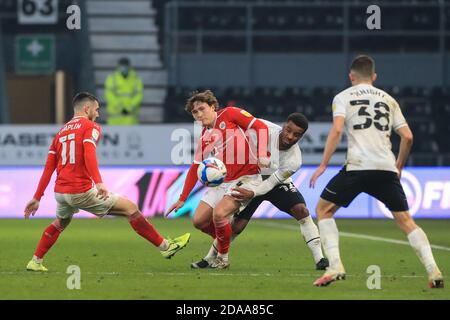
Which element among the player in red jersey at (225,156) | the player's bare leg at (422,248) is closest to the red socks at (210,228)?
the player in red jersey at (225,156)

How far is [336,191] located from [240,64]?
1515 cm

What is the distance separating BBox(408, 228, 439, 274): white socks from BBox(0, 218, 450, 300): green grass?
194 millimetres

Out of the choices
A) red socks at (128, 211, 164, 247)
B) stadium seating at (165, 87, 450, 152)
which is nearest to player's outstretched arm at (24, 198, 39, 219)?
red socks at (128, 211, 164, 247)

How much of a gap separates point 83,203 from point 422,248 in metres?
3.23

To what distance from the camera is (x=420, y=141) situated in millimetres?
22766

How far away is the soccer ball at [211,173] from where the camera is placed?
11383 mm

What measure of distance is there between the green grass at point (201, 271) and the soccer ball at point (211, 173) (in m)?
0.82

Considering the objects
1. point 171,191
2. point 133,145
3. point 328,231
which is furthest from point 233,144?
point 133,145

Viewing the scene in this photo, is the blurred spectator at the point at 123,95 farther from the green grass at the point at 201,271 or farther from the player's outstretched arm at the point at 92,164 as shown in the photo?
the player's outstretched arm at the point at 92,164

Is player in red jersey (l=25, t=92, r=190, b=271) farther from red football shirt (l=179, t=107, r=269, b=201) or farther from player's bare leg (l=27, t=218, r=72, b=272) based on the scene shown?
red football shirt (l=179, t=107, r=269, b=201)
